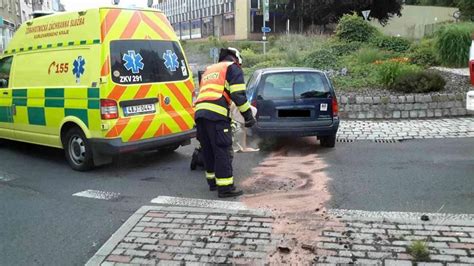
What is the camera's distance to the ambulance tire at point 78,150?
7156mm

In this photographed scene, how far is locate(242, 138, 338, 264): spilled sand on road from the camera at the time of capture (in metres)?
4.05

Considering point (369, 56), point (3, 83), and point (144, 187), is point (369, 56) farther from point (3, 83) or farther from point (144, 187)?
point (144, 187)

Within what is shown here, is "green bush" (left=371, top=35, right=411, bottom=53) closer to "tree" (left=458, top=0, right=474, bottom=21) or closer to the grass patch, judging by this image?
the grass patch

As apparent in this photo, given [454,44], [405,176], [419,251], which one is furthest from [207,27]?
[419,251]

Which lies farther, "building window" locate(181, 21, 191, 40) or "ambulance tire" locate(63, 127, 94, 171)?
"building window" locate(181, 21, 191, 40)

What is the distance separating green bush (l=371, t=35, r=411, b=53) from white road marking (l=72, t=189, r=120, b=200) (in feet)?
44.3

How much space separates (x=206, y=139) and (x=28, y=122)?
3771mm

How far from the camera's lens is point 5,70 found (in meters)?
8.62

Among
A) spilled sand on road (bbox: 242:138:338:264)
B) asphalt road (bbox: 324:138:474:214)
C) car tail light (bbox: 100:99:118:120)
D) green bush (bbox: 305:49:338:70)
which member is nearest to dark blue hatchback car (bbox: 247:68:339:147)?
spilled sand on road (bbox: 242:138:338:264)

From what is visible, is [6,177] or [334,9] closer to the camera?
[6,177]

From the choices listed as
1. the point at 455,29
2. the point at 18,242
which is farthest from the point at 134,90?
the point at 455,29

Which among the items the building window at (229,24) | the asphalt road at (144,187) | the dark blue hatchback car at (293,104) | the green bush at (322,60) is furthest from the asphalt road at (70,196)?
the building window at (229,24)

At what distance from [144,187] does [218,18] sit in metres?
56.2

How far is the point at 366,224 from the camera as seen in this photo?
4484mm
